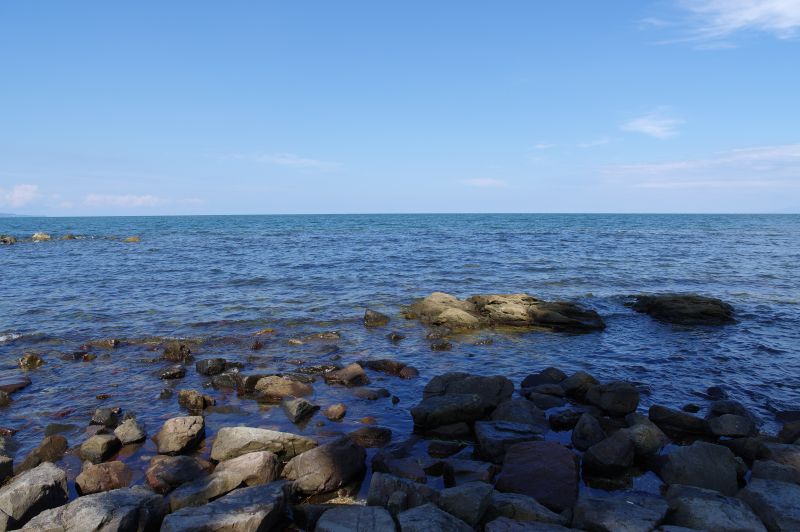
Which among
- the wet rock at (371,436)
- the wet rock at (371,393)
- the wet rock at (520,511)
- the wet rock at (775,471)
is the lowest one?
the wet rock at (371,436)

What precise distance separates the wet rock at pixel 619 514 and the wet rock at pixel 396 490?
1907 mm

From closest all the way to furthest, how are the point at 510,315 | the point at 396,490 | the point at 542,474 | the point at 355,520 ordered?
1. the point at 355,520
2. the point at 396,490
3. the point at 542,474
4. the point at 510,315

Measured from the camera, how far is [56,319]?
64.0 ft

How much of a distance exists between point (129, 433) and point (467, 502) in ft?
21.9

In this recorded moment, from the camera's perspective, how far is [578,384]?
39.1 feet

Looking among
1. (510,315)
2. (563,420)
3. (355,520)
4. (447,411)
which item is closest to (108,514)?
(355,520)

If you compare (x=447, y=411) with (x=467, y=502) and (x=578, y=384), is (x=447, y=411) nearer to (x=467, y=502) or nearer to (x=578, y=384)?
(x=467, y=502)

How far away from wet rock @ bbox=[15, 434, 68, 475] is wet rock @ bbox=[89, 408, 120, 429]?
882 mm

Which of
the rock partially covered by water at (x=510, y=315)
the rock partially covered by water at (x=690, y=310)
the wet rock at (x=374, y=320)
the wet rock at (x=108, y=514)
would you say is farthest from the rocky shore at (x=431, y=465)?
the rock partially covered by water at (x=690, y=310)

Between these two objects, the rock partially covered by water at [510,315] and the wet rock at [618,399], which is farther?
the rock partially covered by water at [510,315]

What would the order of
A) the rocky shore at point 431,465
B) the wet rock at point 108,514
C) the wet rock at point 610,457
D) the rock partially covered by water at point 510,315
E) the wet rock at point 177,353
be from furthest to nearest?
the rock partially covered by water at point 510,315 → the wet rock at point 177,353 → the wet rock at point 610,457 → the rocky shore at point 431,465 → the wet rock at point 108,514

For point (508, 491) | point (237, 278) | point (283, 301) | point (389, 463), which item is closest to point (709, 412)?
point (508, 491)

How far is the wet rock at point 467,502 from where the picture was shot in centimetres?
646

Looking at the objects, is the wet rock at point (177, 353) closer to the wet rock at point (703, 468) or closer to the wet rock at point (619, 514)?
the wet rock at point (619, 514)
